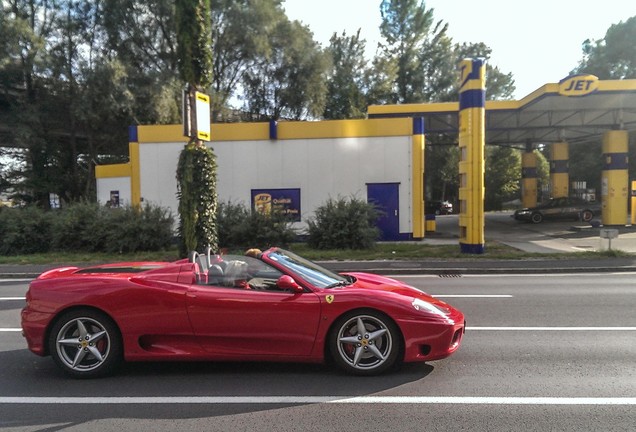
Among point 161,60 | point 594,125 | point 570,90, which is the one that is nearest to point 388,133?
point 570,90

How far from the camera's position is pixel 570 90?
19469mm

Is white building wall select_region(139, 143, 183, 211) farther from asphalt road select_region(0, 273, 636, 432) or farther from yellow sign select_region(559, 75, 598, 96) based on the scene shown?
yellow sign select_region(559, 75, 598, 96)

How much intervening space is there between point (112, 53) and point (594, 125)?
30318mm

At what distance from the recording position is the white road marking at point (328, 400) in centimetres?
423

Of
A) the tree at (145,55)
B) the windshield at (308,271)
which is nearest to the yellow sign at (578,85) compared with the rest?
the windshield at (308,271)

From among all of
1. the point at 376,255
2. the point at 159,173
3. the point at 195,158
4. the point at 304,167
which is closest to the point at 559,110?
the point at 304,167

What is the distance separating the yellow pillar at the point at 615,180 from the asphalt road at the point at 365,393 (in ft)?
65.0

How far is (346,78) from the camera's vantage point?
4862cm

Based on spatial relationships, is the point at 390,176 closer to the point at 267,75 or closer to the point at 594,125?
the point at 594,125

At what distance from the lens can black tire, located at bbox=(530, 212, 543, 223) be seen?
92.8 feet

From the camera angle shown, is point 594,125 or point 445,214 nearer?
point 594,125

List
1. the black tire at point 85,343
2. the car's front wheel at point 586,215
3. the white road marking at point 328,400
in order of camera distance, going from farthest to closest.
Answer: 1. the car's front wheel at point 586,215
2. the black tire at point 85,343
3. the white road marking at point 328,400

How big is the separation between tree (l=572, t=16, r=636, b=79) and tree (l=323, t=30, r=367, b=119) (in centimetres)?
2227

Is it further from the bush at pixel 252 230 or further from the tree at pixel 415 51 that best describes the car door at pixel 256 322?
the tree at pixel 415 51
